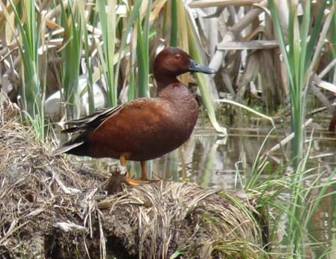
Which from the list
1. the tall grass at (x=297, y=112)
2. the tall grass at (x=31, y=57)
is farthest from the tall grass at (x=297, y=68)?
the tall grass at (x=31, y=57)

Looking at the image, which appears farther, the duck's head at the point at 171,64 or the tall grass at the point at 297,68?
the duck's head at the point at 171,64

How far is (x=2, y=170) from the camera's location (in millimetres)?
4633

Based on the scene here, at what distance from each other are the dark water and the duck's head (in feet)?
1.78

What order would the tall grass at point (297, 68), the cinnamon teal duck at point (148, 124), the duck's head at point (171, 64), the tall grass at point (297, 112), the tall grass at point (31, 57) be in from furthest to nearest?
the tall grass at point (31, 57) → the duck's head at point (171, 64) → the tall grass at point (297, 68) → the cinnamon teal duck at point (148, 124) → the tall grass at point (297, 112)

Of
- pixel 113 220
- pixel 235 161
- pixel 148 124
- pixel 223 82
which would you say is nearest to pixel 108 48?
pixel 148 124

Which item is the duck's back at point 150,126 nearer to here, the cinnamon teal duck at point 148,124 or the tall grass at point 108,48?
the cinnamon teal duck at point 148,124

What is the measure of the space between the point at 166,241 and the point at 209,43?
4.36m

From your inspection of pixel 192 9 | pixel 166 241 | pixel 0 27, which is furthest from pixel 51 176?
pixel 192 9

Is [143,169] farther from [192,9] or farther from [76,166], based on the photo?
[192,9]

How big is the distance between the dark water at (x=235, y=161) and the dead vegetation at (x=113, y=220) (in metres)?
0.51

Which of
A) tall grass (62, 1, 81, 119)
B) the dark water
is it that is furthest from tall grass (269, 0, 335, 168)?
tall grass (62, 1, 81, 119)

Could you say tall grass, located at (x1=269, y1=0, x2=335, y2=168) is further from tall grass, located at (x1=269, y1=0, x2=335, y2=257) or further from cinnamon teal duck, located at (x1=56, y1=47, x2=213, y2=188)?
cinnamon teal duck, located at (x1=56, y1=47, x2=213, y2=188)

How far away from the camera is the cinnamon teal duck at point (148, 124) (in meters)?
5.11

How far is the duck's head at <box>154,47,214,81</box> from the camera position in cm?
540
